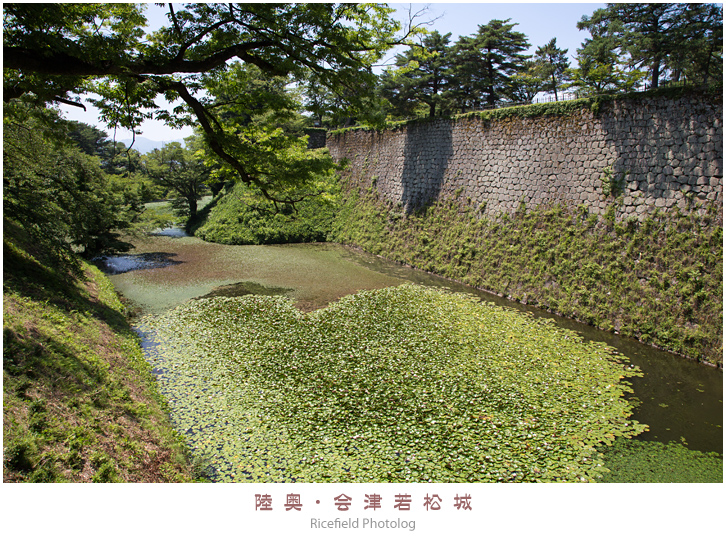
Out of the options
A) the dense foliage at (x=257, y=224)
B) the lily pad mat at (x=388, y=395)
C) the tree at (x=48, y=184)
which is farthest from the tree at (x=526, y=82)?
the tree at (x=48, y=184)

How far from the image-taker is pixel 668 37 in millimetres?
11469

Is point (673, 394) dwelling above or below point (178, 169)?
below

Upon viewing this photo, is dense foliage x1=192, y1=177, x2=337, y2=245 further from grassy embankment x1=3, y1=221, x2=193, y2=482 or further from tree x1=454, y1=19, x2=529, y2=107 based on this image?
grassy embankment x1=3, y1=221, x2=193, y2=482

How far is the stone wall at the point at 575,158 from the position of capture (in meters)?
8.21

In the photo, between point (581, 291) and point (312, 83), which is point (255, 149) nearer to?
point (312, 83)

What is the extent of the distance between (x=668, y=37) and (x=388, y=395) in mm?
12319

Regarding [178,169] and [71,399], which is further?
[178,169]

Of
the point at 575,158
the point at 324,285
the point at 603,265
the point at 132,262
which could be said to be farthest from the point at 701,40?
the point at 132,262

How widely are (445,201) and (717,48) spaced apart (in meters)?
7.81

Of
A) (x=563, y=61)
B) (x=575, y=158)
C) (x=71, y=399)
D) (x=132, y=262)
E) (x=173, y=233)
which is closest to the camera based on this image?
(x=71, y=399)

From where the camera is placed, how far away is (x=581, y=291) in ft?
31.2

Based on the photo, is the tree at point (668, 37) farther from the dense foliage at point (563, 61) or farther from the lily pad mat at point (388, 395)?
the lily pad mat at point (388, 395)

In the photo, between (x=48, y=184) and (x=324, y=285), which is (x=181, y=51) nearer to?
(x=48, y=184)

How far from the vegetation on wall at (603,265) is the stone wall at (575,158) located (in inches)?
16.5
